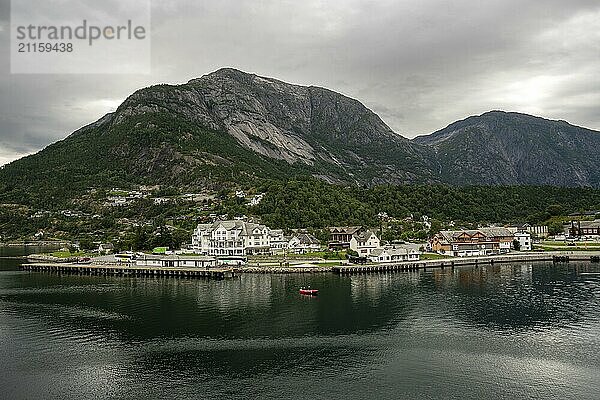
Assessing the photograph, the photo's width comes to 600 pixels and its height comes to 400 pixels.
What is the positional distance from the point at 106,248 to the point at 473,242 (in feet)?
216

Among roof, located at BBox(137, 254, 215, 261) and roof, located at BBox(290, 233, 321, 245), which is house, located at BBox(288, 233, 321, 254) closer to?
roof, located at BBox(290, 233, 321, 245)

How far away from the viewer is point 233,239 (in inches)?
3120

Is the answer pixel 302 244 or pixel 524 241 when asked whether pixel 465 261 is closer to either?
pixel 524 241

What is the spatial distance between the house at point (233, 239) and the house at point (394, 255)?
59.5 feet

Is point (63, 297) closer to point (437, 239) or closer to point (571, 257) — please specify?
point (437, 239)

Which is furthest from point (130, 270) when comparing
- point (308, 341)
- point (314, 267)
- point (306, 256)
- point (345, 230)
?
point (308, 341)

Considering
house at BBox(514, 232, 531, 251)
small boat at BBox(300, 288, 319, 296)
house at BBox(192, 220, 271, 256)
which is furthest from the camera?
house at BBox(514, 232, 531, 251)

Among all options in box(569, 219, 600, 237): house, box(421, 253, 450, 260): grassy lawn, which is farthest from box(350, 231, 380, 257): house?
box(569, 219, 600, 237): house

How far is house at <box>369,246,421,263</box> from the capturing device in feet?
241

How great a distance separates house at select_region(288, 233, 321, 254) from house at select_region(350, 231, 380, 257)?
6513 millimetres

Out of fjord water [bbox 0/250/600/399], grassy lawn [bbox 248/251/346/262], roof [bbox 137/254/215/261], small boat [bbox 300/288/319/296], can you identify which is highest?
roof [bbox 137/254/215/261]

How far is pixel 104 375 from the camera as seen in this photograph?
2936 centimetres

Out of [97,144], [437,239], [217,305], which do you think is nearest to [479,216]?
[437,239]

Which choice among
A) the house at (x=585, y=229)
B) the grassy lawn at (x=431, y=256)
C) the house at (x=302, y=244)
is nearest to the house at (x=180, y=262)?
the house at (x=302, y=244)
